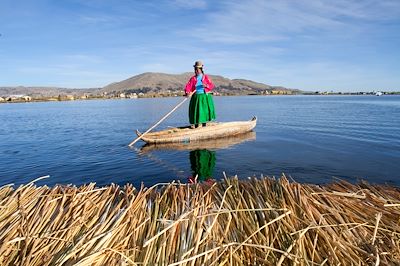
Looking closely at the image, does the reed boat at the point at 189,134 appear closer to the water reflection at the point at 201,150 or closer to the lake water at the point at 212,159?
the water reflection at the point at 201,150

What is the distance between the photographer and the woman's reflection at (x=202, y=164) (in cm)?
988

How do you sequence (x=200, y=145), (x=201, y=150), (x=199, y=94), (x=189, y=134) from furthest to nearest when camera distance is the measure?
1. (x=189, y=134)
2. (x=200, y=145)
3. (x=199, y=94)
4. (x=201, y=150)

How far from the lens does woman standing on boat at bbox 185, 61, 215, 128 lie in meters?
14.4

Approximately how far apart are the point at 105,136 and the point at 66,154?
17.9 feet

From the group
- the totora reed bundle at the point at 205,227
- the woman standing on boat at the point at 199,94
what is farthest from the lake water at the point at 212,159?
the totora reed bundle at the point at 205,227

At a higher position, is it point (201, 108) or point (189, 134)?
point (201, 108)

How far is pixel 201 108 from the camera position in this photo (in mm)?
15211

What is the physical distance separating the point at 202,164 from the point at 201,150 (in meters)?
2.47

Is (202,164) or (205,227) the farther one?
(202,164)

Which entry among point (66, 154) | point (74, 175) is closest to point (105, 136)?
point (66, 154)

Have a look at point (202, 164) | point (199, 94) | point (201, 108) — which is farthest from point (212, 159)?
point (199, 94)

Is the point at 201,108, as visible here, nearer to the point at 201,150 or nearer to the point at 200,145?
the point at 200,145

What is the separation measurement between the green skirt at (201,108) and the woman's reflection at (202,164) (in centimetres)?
240

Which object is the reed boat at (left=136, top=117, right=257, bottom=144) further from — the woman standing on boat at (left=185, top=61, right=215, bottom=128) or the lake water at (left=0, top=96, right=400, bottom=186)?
the lake water at (left=0, top=96, right=400, bottom=186)
